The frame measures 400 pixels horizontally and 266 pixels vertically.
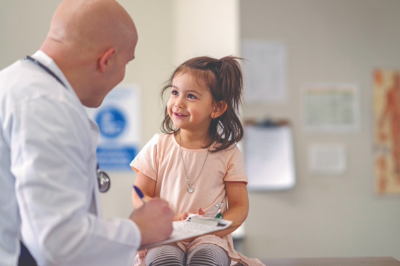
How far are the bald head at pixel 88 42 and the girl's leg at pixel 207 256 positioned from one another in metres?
0.59

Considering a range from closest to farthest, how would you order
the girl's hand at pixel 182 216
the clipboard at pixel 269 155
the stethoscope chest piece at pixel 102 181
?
the stethoscope chest piece at pixel 102 181
the girl's hand at pixel 182 216
the clipboard at pixel 269 155

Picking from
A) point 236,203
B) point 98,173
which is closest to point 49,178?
point 98,173

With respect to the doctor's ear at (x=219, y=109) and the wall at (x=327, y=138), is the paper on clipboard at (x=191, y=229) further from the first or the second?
the wall at (x=327, y=138)

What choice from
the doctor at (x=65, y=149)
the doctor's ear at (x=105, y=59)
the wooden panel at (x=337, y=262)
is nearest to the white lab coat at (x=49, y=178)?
the doctor at (x=65, y=149)

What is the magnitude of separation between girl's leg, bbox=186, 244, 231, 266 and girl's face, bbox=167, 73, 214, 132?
0.44 meters

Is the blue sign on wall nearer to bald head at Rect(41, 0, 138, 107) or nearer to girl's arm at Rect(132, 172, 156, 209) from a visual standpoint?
girl's arm at Rect(132, 172, 156, 209)

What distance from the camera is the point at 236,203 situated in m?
1.49

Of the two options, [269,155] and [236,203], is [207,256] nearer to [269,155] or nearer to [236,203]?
[236,203]

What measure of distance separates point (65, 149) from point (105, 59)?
0.30 m

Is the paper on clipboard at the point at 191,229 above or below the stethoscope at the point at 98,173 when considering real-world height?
below

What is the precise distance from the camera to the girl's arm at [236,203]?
1.42 m

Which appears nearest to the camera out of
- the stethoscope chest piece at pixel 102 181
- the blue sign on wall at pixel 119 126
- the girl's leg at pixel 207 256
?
the stethoscope chest piece at pixel 102 181

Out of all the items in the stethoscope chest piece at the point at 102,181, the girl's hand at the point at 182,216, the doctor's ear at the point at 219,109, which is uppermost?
the doctor's ear at the point at 219,109

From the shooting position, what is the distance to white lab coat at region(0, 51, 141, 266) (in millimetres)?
873
